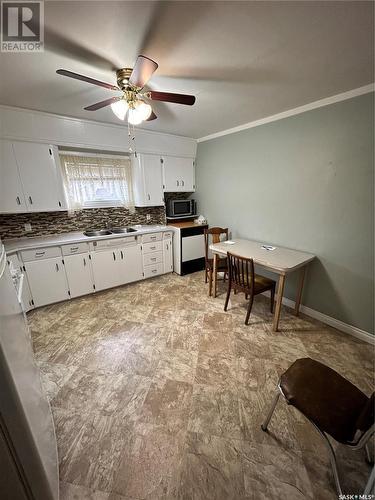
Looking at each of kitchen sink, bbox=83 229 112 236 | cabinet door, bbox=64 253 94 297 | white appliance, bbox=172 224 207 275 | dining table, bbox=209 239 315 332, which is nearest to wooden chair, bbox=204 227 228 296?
dining table, bbox=209 239 315 332

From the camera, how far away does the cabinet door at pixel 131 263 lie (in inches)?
127

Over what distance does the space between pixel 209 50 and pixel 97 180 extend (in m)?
2.48

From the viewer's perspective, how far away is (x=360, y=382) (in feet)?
5.47

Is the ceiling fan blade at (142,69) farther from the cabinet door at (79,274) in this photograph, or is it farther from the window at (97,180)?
the cabinet door at (79,274)

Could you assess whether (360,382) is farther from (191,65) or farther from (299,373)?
(191,65)

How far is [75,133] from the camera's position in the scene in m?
2.69

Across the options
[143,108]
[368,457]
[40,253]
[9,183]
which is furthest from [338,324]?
[9,183]

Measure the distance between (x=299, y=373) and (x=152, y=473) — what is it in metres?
1.04

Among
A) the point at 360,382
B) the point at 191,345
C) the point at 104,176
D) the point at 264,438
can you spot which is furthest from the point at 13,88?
the point at 360,382

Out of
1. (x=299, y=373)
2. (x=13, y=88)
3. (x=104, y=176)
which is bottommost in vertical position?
(x=299, y=373)

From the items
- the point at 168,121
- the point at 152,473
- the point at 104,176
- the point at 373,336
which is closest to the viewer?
the point at 152,473

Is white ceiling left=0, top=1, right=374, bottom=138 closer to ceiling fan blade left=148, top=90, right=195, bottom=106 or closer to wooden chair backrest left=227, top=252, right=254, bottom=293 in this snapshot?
ceiling fan blade left=148, top=90, right=195, bottom=106

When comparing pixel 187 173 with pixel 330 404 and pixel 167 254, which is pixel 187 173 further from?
pixel 330 404

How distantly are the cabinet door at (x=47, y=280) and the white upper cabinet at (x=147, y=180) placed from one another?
1.63m
